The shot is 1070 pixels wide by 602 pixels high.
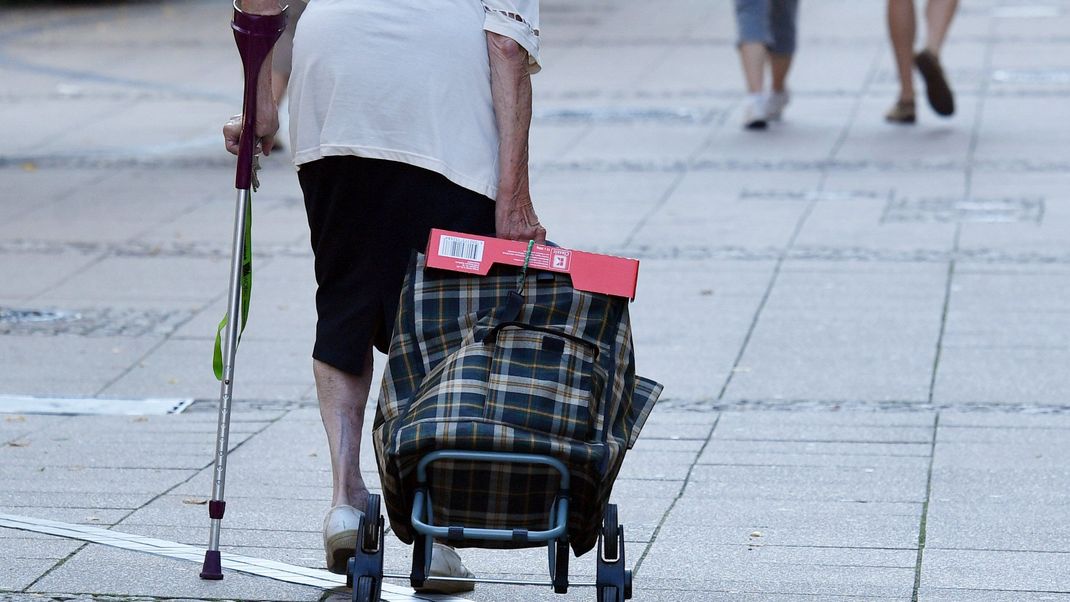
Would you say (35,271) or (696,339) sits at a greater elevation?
(696,339)

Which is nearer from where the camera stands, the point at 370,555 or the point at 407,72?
the point at 370,555

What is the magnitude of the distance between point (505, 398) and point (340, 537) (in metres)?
0.70

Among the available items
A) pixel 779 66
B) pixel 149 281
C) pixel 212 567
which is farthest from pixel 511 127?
pixel 779 66

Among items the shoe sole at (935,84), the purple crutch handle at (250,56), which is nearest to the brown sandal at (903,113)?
the shoe sole at (935,84)

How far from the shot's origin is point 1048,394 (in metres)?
5.76

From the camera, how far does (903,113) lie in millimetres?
11305

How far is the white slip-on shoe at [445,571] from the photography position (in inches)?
147

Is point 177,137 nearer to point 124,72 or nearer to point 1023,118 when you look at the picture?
point 124,72

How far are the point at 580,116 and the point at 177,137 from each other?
2811 mm

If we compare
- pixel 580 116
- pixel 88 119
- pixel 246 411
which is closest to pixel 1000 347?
pixel 246 411

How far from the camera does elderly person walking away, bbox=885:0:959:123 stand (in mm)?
10812

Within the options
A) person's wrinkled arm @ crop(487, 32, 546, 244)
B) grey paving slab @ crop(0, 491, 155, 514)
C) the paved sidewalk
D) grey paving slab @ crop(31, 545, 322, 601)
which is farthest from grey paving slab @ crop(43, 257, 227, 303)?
person's wrinkled arm @ crop(487, 32, 546, 244)

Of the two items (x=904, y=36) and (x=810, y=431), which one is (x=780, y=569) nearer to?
(x=810, y=431)

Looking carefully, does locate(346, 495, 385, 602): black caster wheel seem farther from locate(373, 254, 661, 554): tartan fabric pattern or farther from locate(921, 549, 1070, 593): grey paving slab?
locate(921, 549, 1070, 593): grey paving slab
